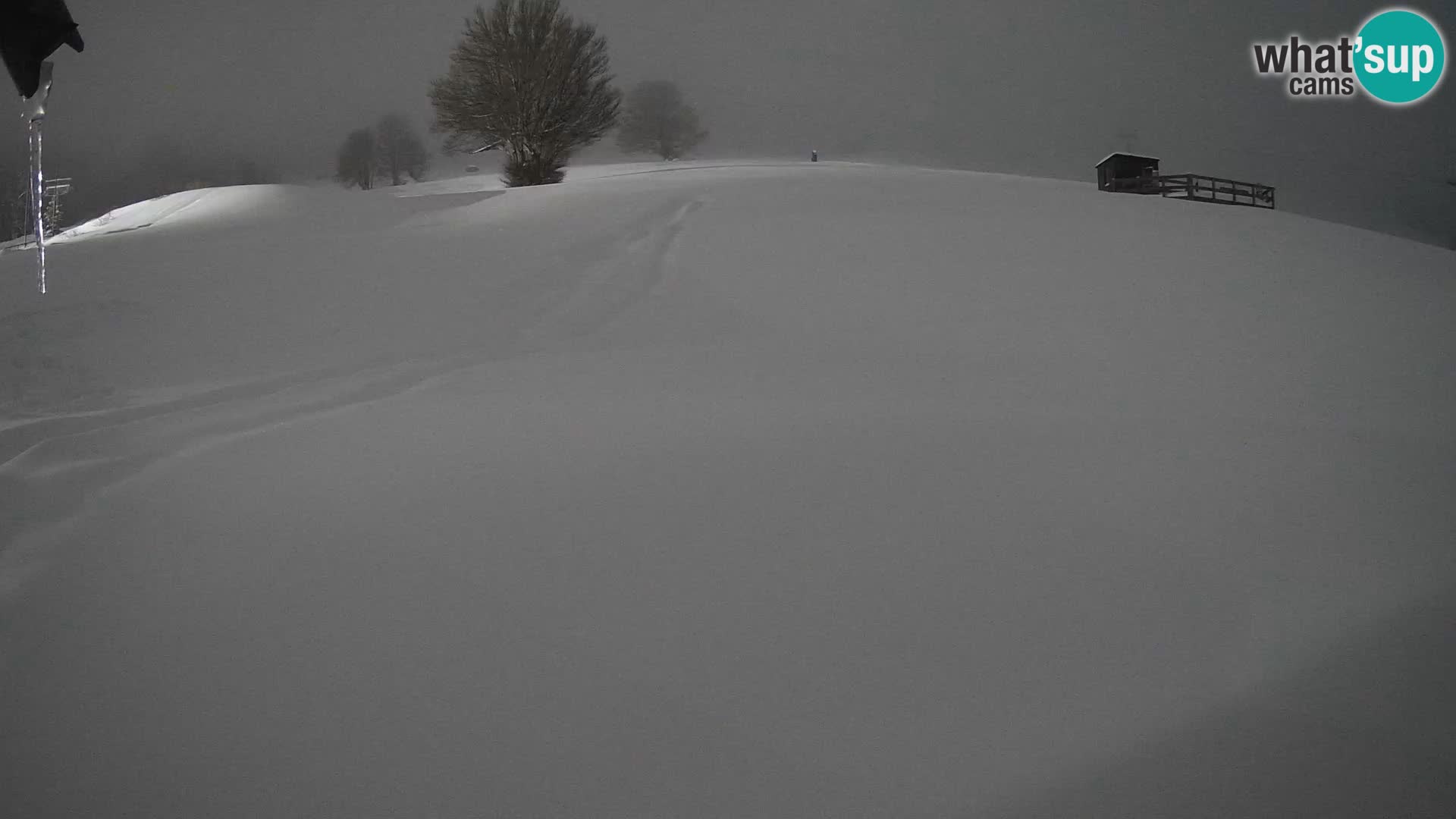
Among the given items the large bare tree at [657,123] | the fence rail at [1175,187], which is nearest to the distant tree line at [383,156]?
the large bare tree at [657,123]

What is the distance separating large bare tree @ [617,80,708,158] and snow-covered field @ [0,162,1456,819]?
32954mm

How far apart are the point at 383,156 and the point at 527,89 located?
22.3 m

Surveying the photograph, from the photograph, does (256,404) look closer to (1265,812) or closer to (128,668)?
(128,668)

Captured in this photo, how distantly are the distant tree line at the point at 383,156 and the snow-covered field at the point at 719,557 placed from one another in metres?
34.5

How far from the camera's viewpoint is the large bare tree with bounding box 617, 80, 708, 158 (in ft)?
124

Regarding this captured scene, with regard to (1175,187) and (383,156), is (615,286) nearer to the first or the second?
(1175,187)

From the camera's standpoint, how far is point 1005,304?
24.8 ft

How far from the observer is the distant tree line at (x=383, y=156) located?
37719 mm

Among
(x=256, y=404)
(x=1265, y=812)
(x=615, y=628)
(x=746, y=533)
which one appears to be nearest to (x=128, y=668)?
(x=615, y=628)

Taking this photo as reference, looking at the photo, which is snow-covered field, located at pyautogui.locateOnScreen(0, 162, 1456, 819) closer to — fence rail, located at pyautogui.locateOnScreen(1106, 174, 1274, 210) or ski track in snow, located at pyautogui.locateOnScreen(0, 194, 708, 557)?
ski track in snow, located at pyautogui.locateOnScreen(0, 194, 708, 557)

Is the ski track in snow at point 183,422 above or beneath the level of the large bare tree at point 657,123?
beneath

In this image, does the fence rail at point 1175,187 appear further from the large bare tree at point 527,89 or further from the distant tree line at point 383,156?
the distant tree line at point 383,156

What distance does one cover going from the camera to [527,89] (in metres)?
20.9

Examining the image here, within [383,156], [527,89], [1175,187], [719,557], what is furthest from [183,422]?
[383,156]
